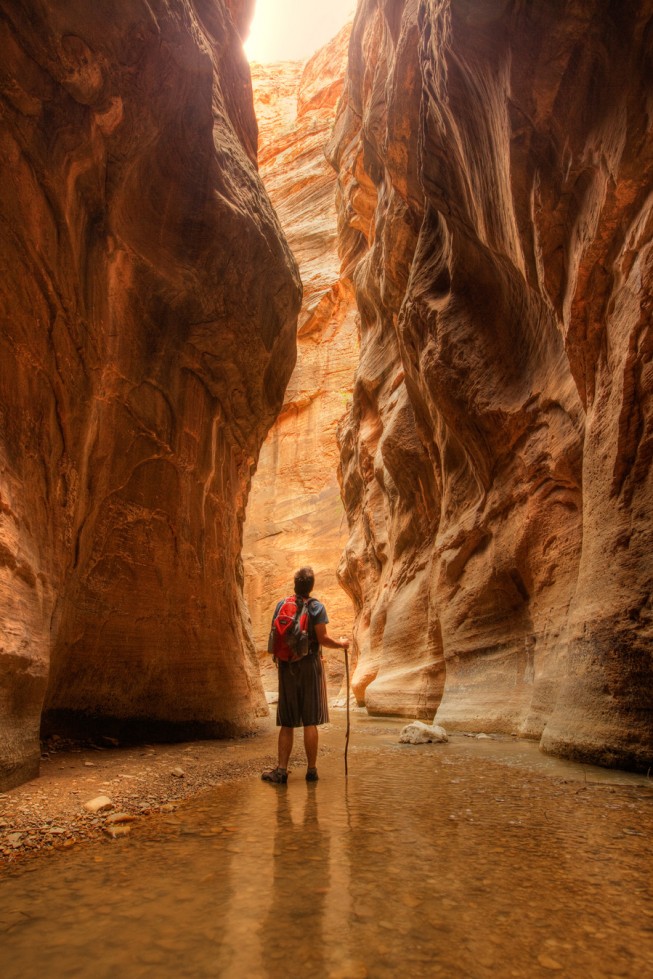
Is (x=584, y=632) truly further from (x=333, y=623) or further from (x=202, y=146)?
(x=333, y=623)

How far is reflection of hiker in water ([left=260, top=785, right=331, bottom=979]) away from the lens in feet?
4.60

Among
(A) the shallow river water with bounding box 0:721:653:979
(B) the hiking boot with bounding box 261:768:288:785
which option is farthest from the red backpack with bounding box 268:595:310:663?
(A) the shallow river water with bounding box 0:721:653:979

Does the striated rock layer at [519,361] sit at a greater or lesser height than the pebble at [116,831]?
greater

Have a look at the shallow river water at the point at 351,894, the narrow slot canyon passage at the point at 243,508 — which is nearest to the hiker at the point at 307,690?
the narrow slot canyon passage at the point at 243,508

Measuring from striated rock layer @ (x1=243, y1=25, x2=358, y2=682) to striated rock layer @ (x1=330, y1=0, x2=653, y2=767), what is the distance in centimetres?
1559

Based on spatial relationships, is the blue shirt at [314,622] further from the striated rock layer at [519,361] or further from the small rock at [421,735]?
the small rock at [421,735]

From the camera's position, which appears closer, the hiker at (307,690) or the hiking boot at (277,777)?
the hiking boot at (277,777)

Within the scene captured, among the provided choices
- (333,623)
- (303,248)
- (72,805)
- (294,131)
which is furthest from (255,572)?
(294,131)

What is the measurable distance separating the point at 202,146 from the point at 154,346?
7.70 ft

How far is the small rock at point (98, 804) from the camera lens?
9.30 feet

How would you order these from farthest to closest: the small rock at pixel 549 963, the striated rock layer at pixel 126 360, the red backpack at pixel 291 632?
1. the striated rock layer at pixel 126 360
2. the red backpack at pixel 291 632
3. the small rock at pixel 549 963

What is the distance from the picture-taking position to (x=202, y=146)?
6.23 metres

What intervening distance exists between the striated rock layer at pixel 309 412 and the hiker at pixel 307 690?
72.7ft

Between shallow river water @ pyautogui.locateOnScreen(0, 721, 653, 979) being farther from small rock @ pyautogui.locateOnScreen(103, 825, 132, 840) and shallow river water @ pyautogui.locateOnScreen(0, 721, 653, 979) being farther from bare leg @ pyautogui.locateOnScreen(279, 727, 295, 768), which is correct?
bare leg @ pyautogui.locateOnScreen(279, 727, 295, 768)
